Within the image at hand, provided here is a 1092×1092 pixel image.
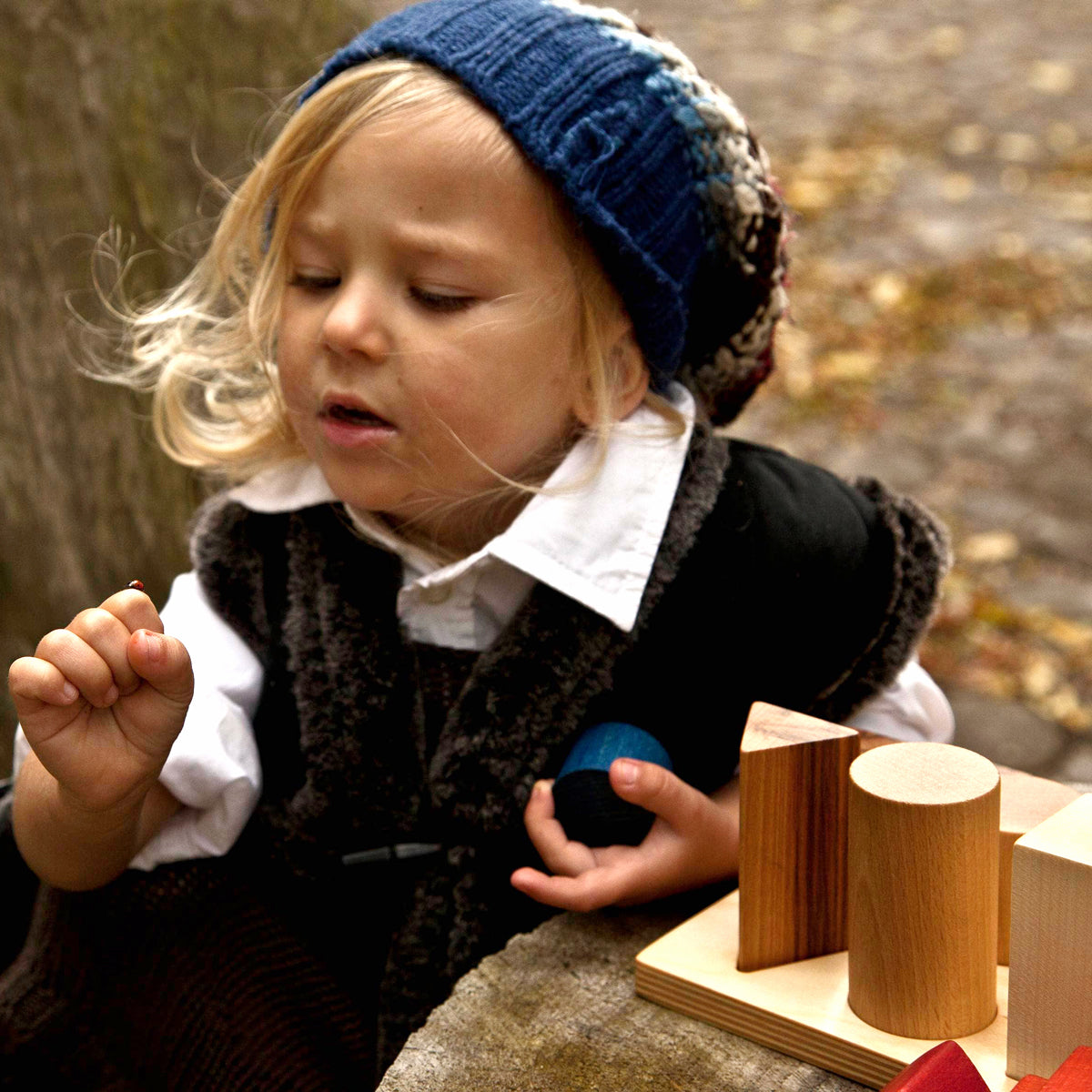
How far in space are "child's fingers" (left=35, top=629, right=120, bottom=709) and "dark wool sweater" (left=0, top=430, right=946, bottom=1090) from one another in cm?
41

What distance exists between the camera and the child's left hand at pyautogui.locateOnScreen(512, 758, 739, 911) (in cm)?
151

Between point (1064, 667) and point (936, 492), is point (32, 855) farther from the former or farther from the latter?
point (936, 492)

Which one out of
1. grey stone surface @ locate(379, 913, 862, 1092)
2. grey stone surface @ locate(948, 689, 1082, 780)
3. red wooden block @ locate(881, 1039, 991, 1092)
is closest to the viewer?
red wooden block @ locate(881, 1039, 991, 1092)

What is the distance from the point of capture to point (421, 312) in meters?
1.60

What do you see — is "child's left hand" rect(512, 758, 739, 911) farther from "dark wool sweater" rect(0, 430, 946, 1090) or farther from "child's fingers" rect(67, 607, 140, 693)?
"child's fingers" rect(67, 607, 140, 693)

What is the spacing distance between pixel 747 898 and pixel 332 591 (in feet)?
2.19

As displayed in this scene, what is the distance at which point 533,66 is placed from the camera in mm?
1601

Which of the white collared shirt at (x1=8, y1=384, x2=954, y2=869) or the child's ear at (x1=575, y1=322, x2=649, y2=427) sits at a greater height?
the child's ear at (x1=575, y1=322, x2=649, y2=427)

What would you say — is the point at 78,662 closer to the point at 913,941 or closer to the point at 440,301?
the point at 440,301

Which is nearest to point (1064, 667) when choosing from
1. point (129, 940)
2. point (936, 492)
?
point (936, 492)

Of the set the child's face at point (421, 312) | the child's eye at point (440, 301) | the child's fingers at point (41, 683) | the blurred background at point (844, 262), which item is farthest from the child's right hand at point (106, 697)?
the blurred background at point (844, 262)

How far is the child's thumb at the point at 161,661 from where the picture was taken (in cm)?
138

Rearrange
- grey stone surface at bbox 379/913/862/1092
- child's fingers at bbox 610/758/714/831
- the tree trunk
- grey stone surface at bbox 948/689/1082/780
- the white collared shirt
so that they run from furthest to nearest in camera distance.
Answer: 1. grey stone surface at bbox 948/689/1082/780
2. the tree trunk
3. the white collared shirt
4. child's fingers at bbox 610/758/714/831
5. grey stone surface at bbox 379/913/862/1092

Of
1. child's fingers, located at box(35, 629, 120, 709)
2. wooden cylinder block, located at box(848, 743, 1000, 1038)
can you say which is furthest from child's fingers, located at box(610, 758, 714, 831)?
child's fingers, located at box(35, 629, 120, 709)
